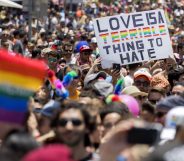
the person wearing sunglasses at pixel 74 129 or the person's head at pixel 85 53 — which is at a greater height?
the person's head at pixel 85 53

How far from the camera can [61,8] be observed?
43.2 meters

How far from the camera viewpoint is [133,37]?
13.9 metres

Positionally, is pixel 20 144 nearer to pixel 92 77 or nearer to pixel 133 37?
pixel 92 77

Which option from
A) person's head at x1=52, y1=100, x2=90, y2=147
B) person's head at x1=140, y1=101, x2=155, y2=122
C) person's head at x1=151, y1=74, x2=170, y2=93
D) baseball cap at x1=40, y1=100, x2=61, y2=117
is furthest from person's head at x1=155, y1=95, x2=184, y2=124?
person's head at x1=151, y1=74, x2=170, y2=93

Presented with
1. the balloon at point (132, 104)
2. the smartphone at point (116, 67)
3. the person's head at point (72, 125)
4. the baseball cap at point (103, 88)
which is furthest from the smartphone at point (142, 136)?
the smartphone at point (116, 67)

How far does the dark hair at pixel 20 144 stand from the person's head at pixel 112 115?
6.29 ft

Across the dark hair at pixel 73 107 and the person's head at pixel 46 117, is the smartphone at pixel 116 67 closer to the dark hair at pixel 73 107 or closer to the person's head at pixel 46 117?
the person's head at pixel 46 117

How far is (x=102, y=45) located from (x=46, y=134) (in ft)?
20.9

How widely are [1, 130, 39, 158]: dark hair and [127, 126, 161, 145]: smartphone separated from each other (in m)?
0.80

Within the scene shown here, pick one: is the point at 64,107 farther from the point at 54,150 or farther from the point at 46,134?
the point at 54,150

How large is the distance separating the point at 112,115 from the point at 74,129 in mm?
969

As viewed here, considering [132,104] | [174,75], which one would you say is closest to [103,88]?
[132,104]

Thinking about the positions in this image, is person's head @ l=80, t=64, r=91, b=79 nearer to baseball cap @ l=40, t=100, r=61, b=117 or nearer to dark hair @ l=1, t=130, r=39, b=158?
baseball cap @ l=40, t=100, r=61, b=117

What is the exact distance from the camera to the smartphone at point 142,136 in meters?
5.96
